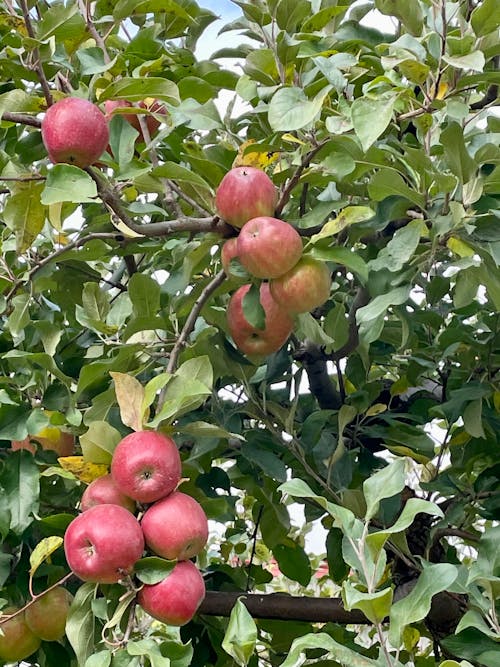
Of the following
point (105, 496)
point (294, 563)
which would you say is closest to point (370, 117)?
point (105, 496)

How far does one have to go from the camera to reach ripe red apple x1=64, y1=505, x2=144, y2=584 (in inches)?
31.7

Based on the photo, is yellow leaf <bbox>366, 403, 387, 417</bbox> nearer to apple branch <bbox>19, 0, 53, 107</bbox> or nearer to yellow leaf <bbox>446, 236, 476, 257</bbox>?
yellow leaf <bbox>446, 236, 476, 257</bbox>

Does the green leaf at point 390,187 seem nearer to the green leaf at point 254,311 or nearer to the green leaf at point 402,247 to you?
the green leaf at point 402,247

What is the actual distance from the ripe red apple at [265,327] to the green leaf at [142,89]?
23 centimetres

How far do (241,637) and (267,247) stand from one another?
370mm

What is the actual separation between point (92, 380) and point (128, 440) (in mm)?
156

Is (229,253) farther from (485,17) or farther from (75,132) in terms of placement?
(485,17)

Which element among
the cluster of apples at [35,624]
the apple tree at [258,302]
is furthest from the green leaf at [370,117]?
the cluster of apples at [35,624]

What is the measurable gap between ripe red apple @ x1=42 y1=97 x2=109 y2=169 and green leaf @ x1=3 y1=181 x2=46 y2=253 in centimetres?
7

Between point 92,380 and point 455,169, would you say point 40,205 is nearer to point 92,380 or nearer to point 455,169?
point 92,380

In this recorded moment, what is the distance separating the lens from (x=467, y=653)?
2.98 ft

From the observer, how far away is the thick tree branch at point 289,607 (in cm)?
128

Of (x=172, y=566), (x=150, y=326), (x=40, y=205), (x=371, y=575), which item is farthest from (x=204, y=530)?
(x=40, y=205)

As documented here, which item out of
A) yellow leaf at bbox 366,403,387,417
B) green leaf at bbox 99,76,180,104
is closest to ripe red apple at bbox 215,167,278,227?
green leaf at bbox 99,76,180,104
